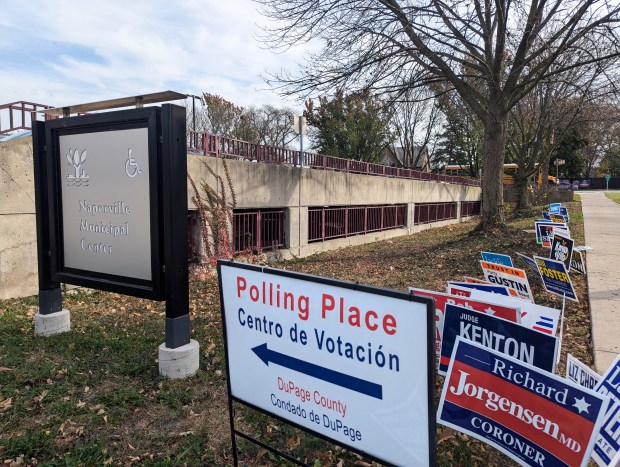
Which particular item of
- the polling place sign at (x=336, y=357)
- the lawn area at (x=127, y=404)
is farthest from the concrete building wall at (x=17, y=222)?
the polling place sign at (x=336, y=357)

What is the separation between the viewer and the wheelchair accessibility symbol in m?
4.09

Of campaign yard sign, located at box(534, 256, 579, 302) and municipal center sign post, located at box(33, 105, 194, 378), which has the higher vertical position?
municipal center sign post, located at box(33, 105, 194, 378)

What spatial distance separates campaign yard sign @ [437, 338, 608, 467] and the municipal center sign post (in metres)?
2.57

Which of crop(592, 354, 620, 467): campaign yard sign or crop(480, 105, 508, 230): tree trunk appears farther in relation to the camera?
crop(480, 105, 508, 230): tree trunk

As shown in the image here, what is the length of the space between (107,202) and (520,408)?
13.0ft

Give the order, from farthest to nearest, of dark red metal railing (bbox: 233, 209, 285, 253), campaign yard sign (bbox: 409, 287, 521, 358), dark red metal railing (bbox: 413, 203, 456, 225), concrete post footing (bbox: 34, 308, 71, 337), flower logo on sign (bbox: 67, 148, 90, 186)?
1. dark red metal railing (bbox: 413, 203, 456, 225)
2. dark red metal railing (bbox: 233, 209, 285, 253)
3. concrete post footing (bbox: 34, 308, 71, 337)
4. flower logo on sign (bbox: 67, 148, 90, 186)
5. campaign yard sign (bbox: 409, 287, 521, 358)

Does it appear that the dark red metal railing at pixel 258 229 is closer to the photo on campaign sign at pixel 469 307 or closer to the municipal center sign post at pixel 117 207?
the municipal center sign post at pixel 117 207

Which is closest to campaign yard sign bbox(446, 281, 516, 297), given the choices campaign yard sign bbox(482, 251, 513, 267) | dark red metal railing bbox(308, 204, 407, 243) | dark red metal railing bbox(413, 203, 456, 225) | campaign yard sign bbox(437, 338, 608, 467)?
campaign yard sign bbox(482, 251, 513, 267)

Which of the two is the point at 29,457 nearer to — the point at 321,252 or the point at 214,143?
the point at 214,143

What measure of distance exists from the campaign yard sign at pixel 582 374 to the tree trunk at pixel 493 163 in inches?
494

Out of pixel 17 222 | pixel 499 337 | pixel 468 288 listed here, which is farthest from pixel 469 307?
pixel 17 222

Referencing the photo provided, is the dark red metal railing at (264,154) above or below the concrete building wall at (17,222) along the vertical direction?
above

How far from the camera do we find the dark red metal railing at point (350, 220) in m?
14.5

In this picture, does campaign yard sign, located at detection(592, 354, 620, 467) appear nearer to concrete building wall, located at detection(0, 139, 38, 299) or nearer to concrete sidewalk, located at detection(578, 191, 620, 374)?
concrete sidewalk, located at detection(578, 191, 620, 374)
